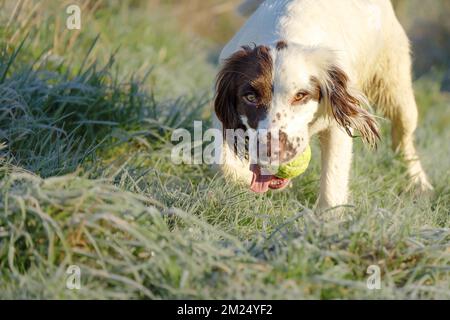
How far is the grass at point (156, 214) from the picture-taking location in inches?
105

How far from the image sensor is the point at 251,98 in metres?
3.51

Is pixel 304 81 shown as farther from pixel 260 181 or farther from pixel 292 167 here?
pixel 260 181

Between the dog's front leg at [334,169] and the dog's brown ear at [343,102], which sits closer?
the dog's brown ear at [343,102]

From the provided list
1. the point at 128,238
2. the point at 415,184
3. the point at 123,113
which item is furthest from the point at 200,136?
the point at 128,238

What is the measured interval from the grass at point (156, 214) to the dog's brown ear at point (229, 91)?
338 mm

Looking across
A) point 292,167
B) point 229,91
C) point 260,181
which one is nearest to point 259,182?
point 260,181

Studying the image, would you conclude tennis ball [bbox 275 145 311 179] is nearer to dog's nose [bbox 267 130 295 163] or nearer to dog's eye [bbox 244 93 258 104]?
dog's nose [bbox 267 130 295 163]

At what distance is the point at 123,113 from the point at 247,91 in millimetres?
1341

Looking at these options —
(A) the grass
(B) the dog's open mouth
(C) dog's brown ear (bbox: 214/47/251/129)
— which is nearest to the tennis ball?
(B) the dog's open mouth

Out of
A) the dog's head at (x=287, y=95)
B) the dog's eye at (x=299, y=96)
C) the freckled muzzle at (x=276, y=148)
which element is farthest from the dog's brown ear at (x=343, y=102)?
the freckled muzzle at (x=276, y=148)

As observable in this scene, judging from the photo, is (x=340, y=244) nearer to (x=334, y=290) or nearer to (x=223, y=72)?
(x=334, y=290)

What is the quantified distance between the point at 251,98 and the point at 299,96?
208 mm

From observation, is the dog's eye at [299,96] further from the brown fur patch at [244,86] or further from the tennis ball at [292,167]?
the tennis ball at [292,167]

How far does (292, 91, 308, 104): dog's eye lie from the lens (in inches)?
137
